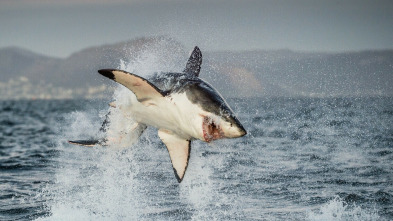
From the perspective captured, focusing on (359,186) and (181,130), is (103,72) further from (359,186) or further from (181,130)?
(359,186)

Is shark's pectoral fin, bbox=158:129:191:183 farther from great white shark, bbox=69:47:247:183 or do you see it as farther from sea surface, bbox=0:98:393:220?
sea surface, bbox=0:98:393:220

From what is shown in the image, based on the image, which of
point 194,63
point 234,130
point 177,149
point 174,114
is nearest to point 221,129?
point 234,130

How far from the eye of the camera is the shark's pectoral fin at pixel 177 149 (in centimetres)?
618

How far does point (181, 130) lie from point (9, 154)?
44.2 feet

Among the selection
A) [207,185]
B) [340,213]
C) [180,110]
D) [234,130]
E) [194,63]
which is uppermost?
[194,63]

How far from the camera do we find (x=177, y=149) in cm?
627

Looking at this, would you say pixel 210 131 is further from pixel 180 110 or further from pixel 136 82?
pixel 136 82

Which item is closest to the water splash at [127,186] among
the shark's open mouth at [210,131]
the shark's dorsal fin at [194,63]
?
the shark's dorsal fin at [194,63]

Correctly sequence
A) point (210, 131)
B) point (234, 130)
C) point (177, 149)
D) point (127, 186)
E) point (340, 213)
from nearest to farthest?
point (234, 130), point (210, 131), point (177, 149), point (340, 213), point (127, 186)

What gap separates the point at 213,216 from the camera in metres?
8.37

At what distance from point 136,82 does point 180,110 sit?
2.01 feet

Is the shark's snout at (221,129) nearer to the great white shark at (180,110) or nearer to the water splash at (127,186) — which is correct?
the great white shark at (180,110)

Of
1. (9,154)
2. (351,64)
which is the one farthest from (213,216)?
(351,64)

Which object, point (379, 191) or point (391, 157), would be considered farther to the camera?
point (391, 157)
